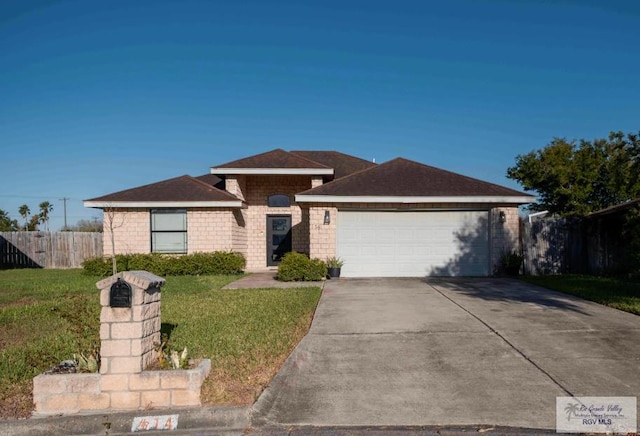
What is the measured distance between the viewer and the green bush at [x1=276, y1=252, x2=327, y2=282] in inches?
553

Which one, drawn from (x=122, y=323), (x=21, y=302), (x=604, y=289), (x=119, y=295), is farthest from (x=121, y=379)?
(x=604, y=289)

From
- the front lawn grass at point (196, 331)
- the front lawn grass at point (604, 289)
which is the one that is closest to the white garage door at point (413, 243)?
the front lawn grass at point (604, 289)

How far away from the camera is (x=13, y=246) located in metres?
22.8

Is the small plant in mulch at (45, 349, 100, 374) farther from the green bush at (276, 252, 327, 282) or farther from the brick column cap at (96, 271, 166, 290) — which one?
the green bush at (276, 252, 327, 282)

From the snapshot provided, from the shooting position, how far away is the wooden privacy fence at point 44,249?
22766 millimetres

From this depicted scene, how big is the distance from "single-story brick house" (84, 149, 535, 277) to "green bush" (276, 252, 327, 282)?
31.5 inches

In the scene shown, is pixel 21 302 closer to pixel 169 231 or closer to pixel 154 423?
pixel 169 231

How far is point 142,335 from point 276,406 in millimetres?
1526

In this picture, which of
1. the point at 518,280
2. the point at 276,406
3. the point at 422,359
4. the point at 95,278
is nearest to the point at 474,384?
the point at 422,359

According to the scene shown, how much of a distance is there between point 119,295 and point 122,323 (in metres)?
0.29

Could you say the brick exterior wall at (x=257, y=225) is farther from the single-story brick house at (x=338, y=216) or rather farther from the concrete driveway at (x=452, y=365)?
the concrete driveway at (x=452, y=365)

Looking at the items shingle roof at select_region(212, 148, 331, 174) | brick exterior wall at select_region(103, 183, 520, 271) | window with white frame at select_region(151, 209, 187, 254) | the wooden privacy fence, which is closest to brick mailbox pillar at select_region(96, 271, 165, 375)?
brick exterior wall at select_region(103, 183, 520, 271)

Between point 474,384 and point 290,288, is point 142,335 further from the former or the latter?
point 290,288

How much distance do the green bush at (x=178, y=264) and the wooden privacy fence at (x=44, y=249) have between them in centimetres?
685
